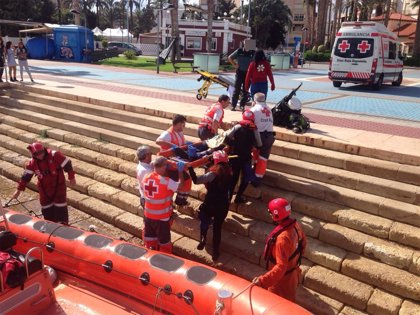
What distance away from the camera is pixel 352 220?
5.58 metres

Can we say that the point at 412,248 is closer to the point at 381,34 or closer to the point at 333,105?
the point at 333,105

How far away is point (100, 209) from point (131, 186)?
75cm

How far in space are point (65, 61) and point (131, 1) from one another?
53996 millimetres

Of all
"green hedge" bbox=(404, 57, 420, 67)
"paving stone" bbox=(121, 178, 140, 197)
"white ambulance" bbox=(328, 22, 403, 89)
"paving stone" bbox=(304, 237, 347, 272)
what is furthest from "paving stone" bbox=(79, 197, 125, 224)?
"green hedge" bbox=(404, 57, 420, 67)

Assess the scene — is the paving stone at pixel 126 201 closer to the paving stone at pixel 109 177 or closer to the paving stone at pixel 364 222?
the paving stone at pixel 109 177

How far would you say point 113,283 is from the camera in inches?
193

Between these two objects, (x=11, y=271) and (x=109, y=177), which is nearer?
(x=11, y=271)

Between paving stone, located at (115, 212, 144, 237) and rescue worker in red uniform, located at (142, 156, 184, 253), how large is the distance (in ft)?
4.14

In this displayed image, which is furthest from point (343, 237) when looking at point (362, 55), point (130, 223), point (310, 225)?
point (362, 55)

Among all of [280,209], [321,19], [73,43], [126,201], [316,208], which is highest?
[321,19]

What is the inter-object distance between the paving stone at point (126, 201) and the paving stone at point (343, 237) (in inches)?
136

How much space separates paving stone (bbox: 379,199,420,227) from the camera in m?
5.36

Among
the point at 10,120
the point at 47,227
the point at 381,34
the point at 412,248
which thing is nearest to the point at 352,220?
the point at 412,248

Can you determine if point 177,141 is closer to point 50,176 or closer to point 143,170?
point 143,170
